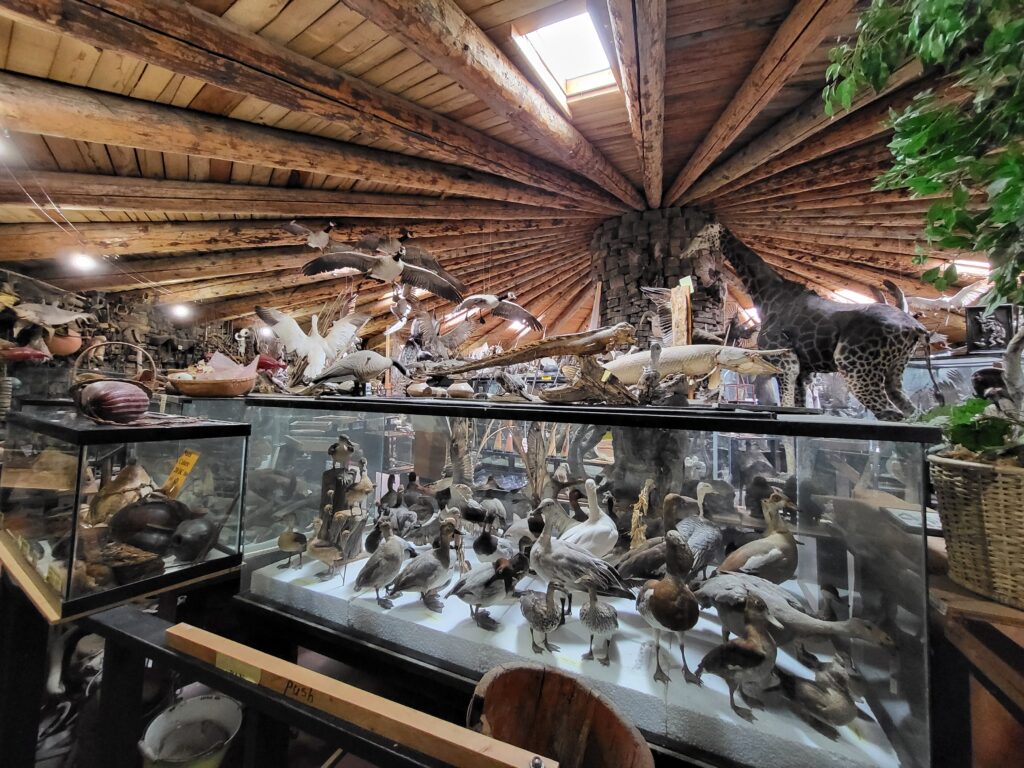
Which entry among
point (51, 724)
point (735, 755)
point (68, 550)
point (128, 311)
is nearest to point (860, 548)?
point (735, 755)

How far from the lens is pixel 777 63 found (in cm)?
166

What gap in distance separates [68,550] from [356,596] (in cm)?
85

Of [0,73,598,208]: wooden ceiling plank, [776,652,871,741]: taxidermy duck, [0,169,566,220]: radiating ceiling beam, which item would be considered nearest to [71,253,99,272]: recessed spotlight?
[0,169,566,220]: radiating ceiling beam

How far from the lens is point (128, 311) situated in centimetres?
418

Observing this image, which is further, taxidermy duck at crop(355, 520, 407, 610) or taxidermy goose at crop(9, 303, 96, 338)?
taxidermy goose at crop(9, 303, 96, 338)

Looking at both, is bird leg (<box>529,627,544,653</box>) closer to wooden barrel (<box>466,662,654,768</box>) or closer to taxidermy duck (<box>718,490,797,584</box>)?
wooden barrel (<box>466,662,654,768</box>)

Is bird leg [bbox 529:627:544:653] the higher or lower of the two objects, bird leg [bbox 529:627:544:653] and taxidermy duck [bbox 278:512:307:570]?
the lower

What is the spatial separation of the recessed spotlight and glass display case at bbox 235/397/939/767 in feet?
8.56

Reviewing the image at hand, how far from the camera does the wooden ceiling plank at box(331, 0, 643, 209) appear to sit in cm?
136

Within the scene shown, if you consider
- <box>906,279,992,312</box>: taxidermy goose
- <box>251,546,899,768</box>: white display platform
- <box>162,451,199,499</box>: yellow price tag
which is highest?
<box>906,279,992,312</box>: taxidermy goose

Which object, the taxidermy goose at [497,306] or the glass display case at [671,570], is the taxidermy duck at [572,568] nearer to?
the glass display case at [671,570]

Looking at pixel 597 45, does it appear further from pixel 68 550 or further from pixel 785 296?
pixel 68 550

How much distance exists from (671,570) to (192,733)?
1633 mm

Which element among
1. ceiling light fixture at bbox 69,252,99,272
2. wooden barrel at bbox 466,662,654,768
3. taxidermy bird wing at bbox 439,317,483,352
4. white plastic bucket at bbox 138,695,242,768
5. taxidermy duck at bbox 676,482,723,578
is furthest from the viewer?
ceiling light fixture at bbox 69,252,99,272
